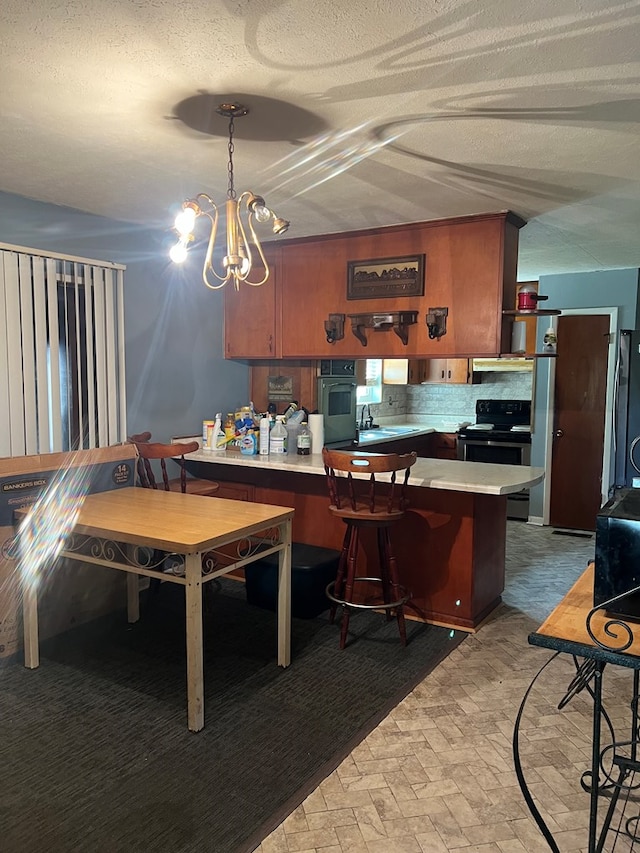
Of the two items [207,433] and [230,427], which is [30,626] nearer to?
[207,433]

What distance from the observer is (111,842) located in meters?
1.87

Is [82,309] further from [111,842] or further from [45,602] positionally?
[111,842]

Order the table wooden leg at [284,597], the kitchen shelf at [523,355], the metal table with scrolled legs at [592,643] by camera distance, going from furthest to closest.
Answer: the kitchen shelf at [523,355], the table wooden leg at [284,597], the metal table with scrolled legs at [592,643]

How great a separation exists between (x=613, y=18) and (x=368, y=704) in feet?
8.46

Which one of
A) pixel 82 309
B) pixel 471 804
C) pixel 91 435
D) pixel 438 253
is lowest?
pixel 471 804

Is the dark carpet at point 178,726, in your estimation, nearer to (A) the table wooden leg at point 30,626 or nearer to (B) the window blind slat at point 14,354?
(A) the table wooden leg at point 30,626

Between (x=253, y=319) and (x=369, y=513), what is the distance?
2.11m

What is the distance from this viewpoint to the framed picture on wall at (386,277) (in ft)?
12.4

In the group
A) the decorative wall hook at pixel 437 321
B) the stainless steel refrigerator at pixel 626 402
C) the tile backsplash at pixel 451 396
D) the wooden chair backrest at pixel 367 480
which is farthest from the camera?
the tile backsplash at pixel 451 396

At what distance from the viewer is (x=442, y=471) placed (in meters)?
3.50

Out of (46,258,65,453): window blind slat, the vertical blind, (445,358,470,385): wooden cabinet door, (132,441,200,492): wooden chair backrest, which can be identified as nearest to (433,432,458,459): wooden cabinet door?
(445,358,470,385): wooden cabinet door

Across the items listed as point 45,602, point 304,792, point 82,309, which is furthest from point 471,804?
point 82,309

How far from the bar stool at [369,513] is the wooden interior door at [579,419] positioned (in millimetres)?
2846

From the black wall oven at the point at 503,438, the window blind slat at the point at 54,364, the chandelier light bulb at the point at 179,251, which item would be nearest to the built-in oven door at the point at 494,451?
the black wall oven at the point at 503,438
